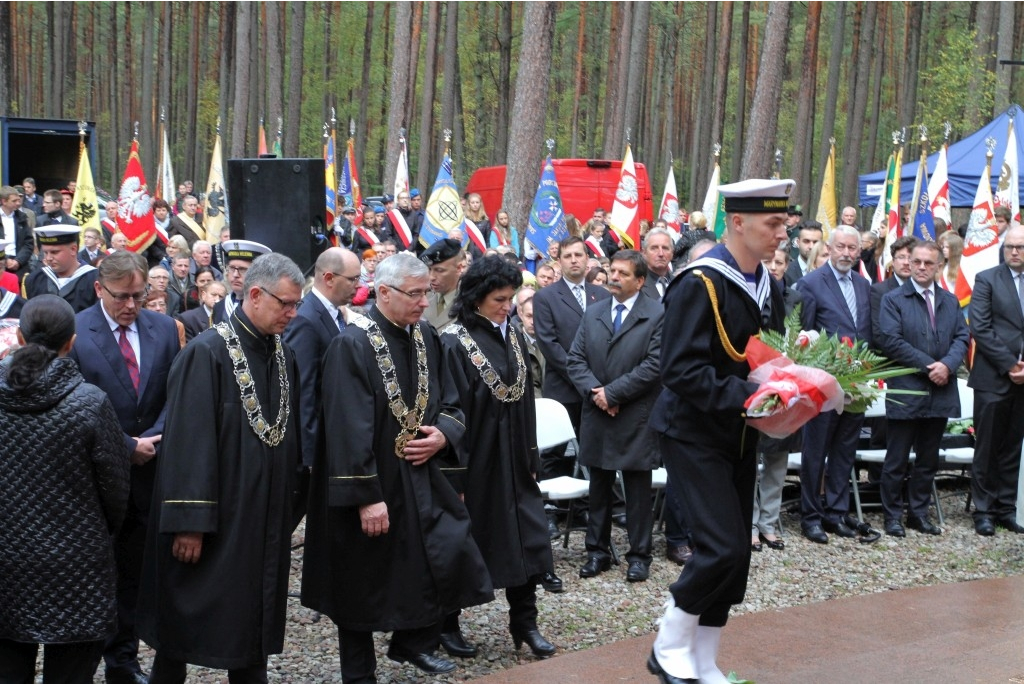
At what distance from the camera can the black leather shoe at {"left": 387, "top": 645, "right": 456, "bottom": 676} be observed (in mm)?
5461

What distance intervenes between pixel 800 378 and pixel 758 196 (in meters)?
0.79

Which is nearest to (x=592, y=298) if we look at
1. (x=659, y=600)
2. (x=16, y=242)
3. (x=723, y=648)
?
(x=659, y=600)

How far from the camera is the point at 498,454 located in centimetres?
601

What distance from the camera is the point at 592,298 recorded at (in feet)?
29.4

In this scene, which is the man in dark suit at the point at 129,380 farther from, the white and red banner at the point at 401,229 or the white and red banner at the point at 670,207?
the white and red banner at the point at 670,207

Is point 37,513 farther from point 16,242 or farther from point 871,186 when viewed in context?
point 871,186

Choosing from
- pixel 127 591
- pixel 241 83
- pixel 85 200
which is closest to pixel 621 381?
pixel 127 591

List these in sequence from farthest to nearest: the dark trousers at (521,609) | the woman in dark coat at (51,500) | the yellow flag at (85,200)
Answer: the yellow flag at (85,200), the dark trousers at (521,609), the woman in dark coat at (51,500)

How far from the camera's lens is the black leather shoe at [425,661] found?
17.9ft

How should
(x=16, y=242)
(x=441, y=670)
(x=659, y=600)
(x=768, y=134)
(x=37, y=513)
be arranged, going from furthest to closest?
(x=768, y=134) → (x=16, y=242) → (x=659, y=600) → (x=441, y=670) → (x=37, y=513)

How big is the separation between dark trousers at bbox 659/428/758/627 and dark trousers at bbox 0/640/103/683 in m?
2.35

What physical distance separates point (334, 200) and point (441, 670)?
537 inches

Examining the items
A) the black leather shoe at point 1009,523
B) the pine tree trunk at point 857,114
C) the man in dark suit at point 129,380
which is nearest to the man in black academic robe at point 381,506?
the man in dark suit at point 129,380

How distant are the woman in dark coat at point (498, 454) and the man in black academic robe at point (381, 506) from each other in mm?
568
